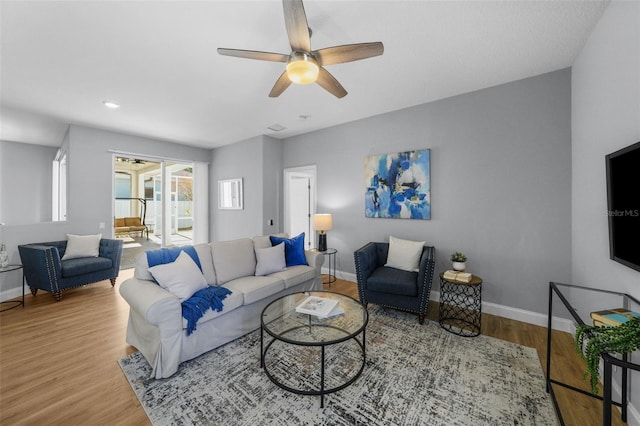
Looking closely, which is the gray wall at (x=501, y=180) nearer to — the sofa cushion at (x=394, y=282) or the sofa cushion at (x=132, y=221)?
the sofa cushion at (x=394, y=282)

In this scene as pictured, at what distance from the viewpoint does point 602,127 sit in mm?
1938

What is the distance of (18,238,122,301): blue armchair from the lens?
11.0 feet

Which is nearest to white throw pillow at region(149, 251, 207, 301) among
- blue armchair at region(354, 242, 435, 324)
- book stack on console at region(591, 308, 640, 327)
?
blue armchair at region(354, 242, 435, 324)

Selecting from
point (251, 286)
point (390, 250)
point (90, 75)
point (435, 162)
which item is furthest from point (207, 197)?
point (435, 162)

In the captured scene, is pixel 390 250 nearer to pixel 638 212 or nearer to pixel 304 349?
pixel 304 349

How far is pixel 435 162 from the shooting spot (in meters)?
3.43

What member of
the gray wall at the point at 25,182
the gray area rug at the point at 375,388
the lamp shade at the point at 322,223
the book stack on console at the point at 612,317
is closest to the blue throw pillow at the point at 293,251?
the lamp shade at the point at 322,223

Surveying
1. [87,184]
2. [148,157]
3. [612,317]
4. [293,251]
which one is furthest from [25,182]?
[612,317]

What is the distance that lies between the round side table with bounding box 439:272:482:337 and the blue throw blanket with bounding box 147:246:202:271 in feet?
9.10

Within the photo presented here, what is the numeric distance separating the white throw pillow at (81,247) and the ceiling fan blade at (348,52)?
4.51 metres

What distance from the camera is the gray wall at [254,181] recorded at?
5.04 meters

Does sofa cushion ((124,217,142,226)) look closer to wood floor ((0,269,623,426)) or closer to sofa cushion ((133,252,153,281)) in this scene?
wood floor ((0,269,623,426))

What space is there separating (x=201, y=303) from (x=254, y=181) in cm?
335

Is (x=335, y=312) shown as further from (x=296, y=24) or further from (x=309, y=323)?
(x=296, y=24)
